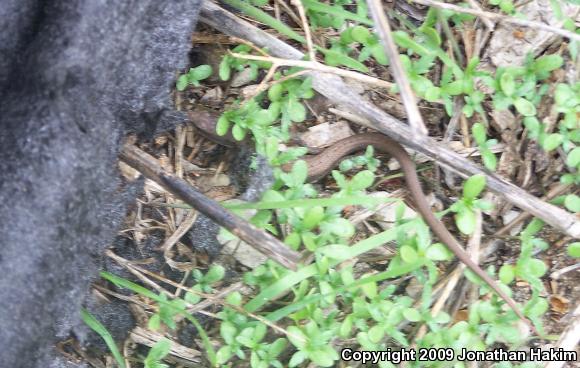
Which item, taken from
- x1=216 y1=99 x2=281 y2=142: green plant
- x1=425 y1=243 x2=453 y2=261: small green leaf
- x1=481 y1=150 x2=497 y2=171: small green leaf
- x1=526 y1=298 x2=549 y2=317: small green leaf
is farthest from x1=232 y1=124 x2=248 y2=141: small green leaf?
x1=526 y1=298 x2=549 y2=317: small green leaf

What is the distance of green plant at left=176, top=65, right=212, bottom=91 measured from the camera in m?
1.99

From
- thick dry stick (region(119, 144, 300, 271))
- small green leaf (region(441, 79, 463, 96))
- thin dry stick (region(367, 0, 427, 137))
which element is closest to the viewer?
thin dry stick (region(367, 0, 427, 137))

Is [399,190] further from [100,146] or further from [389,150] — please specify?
[100,146]

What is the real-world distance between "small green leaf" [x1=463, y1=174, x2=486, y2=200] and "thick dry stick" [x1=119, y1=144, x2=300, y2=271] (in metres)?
0.58

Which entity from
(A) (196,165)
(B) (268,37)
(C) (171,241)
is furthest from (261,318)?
(B) (268,37)

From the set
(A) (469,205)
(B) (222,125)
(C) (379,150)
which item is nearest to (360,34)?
(C) (379,150)

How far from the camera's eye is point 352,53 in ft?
7.03

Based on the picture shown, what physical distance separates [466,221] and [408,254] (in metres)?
0.21

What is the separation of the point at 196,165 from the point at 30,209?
2.24ft

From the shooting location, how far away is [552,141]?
6.67 feet

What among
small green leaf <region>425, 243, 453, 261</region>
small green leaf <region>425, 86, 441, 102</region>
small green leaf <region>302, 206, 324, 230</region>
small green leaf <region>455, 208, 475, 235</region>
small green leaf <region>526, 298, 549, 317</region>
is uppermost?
small green leaf <region>425, 86, 441, 102</region>

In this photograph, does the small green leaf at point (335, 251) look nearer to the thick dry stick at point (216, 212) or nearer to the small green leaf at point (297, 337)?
the thick dry stick at point (216, 212)

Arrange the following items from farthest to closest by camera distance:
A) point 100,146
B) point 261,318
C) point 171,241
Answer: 1. point 171,241
2. point 261,318
3. point 100,146

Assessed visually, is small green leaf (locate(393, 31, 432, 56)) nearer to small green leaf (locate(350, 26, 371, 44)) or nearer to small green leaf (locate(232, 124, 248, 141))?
small green leaf (locate(350, 26, 371, 44))
